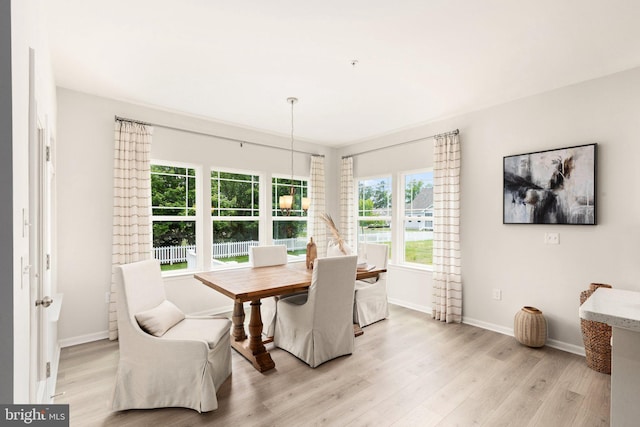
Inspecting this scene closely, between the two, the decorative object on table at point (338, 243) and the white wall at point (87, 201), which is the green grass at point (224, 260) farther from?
the decorative object on table at point (338, 243)

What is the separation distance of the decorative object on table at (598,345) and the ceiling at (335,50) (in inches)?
83.4

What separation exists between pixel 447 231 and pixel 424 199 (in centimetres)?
70

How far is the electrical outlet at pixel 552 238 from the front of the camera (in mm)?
3061

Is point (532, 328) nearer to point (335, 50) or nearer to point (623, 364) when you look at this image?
point (623, 364)

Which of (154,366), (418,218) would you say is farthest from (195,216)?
(418,218)

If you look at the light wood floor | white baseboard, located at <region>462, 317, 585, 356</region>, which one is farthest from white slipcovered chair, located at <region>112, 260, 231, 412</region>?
white baseboard, located at <region>462, 317, 585, 356</region>

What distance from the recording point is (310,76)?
2809 millimetres

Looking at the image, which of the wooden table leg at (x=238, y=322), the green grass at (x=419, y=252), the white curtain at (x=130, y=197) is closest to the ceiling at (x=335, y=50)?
the white curtain at (x=130, y=197)

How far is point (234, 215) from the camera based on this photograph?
14.5ft

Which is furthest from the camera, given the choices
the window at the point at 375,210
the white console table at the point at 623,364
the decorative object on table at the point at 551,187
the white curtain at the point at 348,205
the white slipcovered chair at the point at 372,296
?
the white curtain at the point at 348,205

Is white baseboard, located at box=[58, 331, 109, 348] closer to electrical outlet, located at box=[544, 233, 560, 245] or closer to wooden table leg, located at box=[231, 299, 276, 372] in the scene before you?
wooden table leg, located at box=[231, 299, 276, 372]

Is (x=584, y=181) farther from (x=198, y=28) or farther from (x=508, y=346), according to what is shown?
(x=198, y=28)

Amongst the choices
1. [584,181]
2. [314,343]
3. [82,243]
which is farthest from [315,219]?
[584,181]

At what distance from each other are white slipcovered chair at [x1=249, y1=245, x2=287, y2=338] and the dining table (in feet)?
0.56
